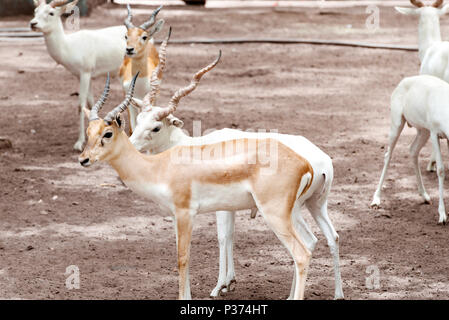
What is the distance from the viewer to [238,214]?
26.7 feet

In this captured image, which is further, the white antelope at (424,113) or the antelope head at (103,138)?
the white antelope at (424,113)

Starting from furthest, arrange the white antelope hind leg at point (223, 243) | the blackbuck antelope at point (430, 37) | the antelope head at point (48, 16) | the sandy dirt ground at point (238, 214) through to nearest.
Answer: the antelope head at point (48, 16) < the blackbuck antelope at point (430, 37) < the sandy dirt ground at point (238, 214) < the white antelope hind leg at point (223, 243)

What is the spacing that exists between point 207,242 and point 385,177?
8.53 ft

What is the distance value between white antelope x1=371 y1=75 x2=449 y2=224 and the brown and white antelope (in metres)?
2.46

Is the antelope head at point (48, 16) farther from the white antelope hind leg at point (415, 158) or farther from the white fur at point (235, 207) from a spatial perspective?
the white antelope hind leg at point (415, 158)

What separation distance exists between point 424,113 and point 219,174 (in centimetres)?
307

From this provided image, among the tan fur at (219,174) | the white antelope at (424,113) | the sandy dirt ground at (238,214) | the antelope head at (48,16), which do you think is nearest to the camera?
the tan fur at (219,174)

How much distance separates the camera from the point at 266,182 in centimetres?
534

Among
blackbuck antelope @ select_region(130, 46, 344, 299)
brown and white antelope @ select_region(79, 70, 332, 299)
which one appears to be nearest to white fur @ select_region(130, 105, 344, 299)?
blackbuck antelope @ select_region(130, 46, 344, 299)

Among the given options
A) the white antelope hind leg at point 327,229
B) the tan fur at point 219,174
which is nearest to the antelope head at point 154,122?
the tan fur at point 219,174

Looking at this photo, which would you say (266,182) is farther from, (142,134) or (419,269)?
(419,269)

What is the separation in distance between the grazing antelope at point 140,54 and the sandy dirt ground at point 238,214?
3.33 ft

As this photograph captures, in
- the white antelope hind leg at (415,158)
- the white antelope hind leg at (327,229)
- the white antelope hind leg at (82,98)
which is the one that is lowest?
the white antelope hind leg at (82,98)

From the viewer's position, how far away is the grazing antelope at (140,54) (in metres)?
8.79
